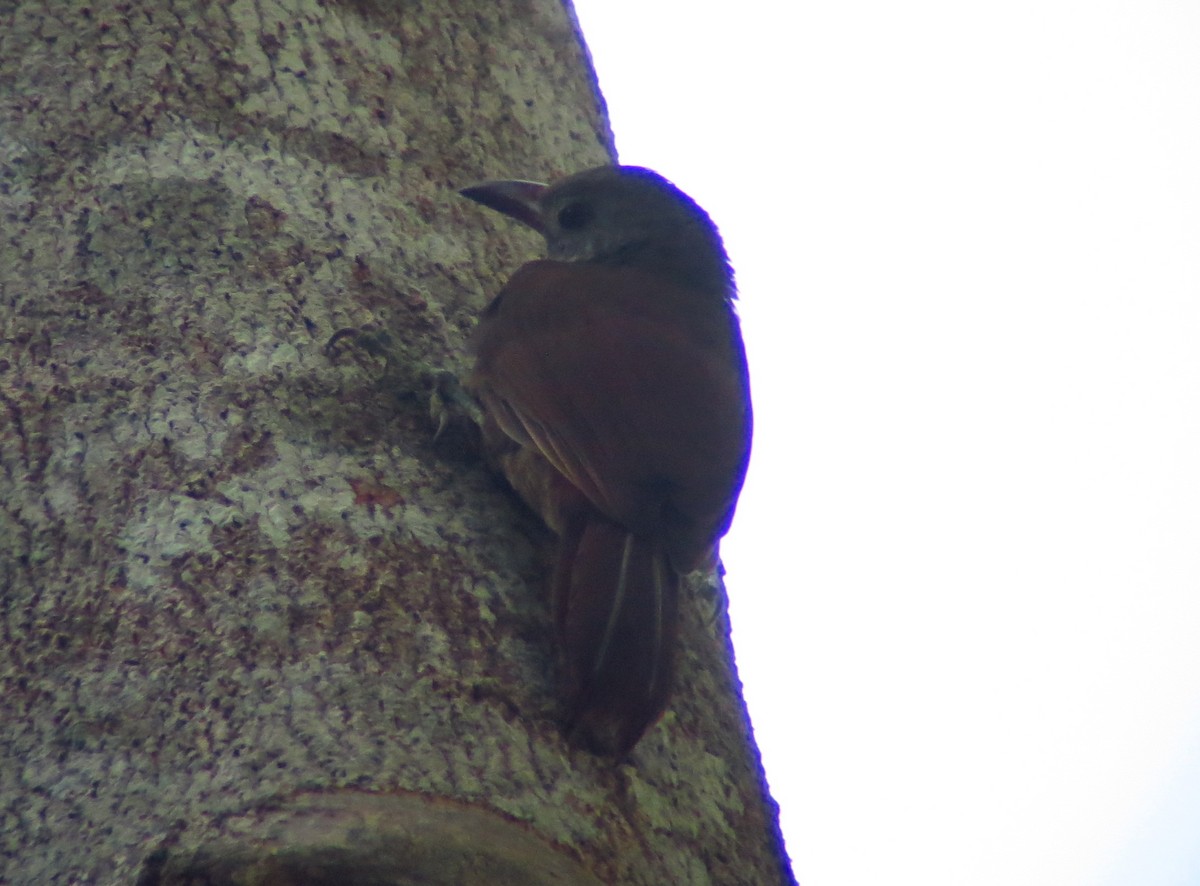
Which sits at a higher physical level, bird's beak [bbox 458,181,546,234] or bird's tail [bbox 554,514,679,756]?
bird's beak [bbox 458,181,546,234]

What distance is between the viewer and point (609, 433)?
8.76 ft

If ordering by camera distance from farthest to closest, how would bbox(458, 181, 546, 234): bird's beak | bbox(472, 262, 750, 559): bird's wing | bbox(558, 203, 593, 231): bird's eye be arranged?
bbox(558, 203, 593, 231): bird's eye, bbox(458, 181, 546, 234): bird's beak, bbox(472, 262, 750, 559): bird's wing

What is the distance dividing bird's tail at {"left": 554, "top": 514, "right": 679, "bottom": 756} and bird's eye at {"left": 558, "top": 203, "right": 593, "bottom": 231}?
116 centimetres

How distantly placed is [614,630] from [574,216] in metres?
1.55

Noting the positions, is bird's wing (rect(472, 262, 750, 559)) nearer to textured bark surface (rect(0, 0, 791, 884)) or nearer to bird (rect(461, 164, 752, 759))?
bird (rect(461, 164, 752, 759))

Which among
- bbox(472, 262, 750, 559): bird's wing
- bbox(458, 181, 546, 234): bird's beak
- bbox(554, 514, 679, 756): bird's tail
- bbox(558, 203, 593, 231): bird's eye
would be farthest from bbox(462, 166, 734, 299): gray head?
bbox(554, 514, 679, 756): bird's tail

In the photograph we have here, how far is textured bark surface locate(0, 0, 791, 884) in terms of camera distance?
167 cm

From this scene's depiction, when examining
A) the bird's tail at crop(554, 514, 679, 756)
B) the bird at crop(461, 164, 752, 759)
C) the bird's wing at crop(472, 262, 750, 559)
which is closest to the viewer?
the bird's tail at crop(554, 514, 679, 756)

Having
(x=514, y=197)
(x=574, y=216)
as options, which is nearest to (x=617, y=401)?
(x=514, y=197)

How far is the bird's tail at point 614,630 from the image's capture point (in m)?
1.93

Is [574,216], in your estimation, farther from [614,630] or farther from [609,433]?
[614,630]

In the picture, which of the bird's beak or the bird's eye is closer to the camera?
the bird's beak

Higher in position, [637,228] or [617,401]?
[617,401]

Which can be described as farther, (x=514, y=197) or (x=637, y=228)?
(x=637, y=228)
